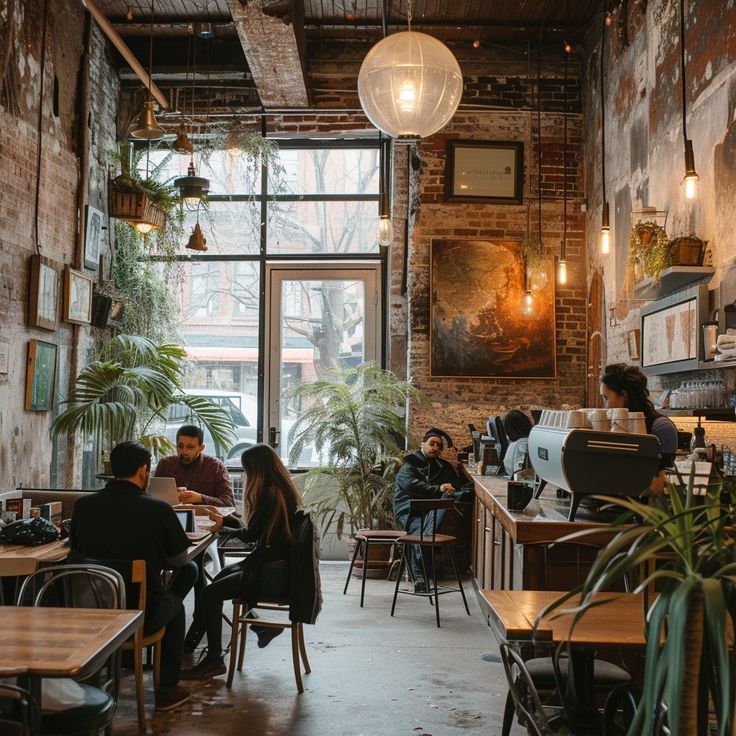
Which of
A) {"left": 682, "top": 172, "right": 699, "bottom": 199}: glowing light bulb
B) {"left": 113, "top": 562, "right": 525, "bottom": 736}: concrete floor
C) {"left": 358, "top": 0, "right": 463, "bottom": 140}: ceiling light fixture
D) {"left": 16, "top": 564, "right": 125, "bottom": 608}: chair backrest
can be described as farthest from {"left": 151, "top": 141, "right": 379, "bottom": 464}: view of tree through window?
{"left": 16, "top": 564, "right": 125, "bottom": 608}: chair backrest

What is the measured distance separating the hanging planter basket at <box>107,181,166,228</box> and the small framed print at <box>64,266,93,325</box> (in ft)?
2.04

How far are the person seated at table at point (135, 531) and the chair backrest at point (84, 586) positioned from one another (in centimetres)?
23

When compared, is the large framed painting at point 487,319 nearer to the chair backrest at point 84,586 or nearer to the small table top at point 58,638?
the chair backrest at point 84,586

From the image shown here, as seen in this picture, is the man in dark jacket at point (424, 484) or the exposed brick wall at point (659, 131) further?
the man in dark jacket at point (424, 484)

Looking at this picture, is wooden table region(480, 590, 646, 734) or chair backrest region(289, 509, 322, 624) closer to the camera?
wooden table region(480, 590, 646, 734)

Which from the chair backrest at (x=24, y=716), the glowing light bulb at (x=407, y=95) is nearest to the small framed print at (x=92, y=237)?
the glowing light bulb at (x=407, y=95)

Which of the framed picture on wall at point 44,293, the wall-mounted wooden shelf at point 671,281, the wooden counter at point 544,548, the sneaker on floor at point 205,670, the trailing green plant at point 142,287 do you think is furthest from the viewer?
the trailing green plant at point 142,287

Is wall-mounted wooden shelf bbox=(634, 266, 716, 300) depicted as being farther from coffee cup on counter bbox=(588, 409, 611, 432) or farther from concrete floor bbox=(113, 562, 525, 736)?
concrete floor bbox=(113, 562, 525, 736)

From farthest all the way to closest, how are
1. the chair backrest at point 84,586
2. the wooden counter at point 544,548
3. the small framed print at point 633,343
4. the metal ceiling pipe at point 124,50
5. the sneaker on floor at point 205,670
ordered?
the metal ceiling pipe at point 124,50, the small framed print at point 633,343, the sneaker on floor at point 205,670, the wooden counter at point 544,548, the chair backrest at point 84,586

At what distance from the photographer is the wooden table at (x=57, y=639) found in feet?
7.29

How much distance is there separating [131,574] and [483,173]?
537 cm

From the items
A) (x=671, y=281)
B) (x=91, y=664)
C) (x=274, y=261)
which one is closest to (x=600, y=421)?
(x=671, y=281)

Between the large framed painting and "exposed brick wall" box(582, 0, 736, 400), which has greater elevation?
"exposed brick wall" box(582, 0, 736, 400)

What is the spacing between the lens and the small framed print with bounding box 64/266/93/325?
7.07 meters
